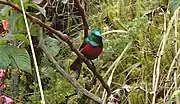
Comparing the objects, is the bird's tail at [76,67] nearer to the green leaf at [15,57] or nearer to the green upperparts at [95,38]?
the green upperparts at [95,38]

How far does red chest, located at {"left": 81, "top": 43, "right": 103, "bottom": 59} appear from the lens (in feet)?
6.07

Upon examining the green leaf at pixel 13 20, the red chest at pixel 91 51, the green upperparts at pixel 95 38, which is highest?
the green leaf at pixel 13 20

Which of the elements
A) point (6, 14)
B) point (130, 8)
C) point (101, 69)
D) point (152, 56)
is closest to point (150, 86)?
point (152, 56)

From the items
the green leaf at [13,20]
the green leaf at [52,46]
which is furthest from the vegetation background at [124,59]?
the green leaf at [13,20]

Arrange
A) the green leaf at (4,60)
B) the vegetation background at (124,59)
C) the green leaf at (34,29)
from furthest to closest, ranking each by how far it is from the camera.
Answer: the vegetation background at (124,59), the green leaf at (34,29), the green leaf at (4,60)

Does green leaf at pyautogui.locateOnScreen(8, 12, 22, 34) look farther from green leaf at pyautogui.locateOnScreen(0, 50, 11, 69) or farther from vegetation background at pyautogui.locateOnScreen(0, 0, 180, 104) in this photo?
vegetation background at pyautogui.locateOnScreen(0, 0, 180, 104)

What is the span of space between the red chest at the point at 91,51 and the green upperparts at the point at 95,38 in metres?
0.03

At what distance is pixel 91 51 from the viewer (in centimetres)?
187

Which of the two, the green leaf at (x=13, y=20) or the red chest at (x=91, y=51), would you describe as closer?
the green leaf at (x=13, y=20)

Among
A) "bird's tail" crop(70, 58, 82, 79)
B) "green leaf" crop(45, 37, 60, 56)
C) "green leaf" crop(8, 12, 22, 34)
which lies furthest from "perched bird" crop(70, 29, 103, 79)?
"green leaf" crop(8, 12, 22, 34)

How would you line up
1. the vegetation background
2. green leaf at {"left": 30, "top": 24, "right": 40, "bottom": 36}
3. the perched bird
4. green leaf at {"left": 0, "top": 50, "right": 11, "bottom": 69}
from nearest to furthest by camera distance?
green leaf at {"left": 0, "top": 50, "right": 11, "bottom": 69}, green leaf at {"left": 30, "top": 24, "right": 40, "bottom": 36}, the vegetation background, the perched bird

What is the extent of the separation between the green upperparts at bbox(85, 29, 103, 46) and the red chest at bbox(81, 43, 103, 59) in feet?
0.10

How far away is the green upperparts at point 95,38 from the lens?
1.86m

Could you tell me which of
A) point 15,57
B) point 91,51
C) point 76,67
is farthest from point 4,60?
point 91,51
